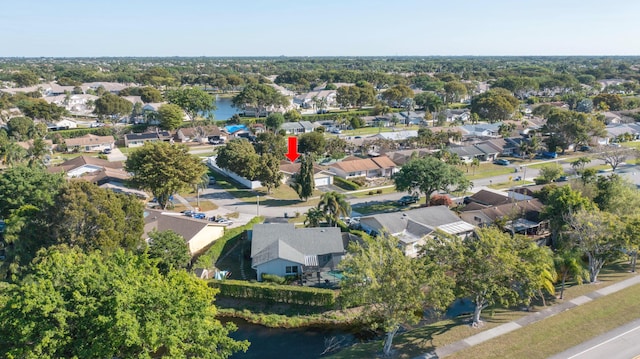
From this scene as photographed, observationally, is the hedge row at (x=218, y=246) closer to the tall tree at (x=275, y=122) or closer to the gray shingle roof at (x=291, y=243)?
the gray shingle roof at (x=291, y=243)

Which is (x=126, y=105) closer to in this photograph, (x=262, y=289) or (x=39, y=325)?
(x=262, y=289)

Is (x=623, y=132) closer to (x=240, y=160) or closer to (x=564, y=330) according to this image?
(x=240, y=160)

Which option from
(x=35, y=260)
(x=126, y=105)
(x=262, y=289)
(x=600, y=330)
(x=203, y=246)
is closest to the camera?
(x=600, y=330)

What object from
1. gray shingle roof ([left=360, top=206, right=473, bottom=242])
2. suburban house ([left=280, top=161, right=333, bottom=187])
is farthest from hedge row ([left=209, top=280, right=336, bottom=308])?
suburban house ([left=280, top=161, right=333, bottom=187])

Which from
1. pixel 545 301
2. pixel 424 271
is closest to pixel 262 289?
pixel 424 271

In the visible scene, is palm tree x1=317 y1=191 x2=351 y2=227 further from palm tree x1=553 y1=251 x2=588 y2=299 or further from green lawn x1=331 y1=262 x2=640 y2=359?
palm tree x1=553 y1=251 x2=588 y2=299
